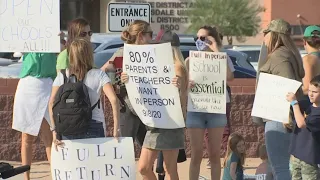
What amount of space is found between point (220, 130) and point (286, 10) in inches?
1511

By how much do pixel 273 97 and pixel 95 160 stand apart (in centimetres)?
164

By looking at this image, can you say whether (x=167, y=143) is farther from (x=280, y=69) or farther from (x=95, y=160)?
(x=280, y=69)

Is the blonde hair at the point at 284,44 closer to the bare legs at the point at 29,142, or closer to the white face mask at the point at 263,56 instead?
the white face mask at the point at 263,56

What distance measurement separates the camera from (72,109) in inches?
247

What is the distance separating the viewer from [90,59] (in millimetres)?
6465

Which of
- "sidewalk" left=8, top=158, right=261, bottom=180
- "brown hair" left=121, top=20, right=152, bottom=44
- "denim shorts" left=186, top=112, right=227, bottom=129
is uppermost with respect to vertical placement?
"brown hair" left=121, top=20, right=152, bottom=44

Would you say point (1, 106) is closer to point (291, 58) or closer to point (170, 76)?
point (170, 76)

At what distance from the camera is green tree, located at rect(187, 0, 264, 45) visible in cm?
4275

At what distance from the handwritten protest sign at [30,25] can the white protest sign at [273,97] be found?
2.09m

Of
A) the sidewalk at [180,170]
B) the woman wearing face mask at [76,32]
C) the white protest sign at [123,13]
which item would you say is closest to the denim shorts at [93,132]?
the woman wearing face mask at [76,32]

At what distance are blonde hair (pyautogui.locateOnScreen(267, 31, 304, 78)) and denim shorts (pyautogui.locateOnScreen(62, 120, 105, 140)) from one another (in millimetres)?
1650

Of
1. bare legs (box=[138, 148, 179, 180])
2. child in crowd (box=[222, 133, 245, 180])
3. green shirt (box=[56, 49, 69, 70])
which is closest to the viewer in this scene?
bare legs (box=[138, 148, 179, 180])

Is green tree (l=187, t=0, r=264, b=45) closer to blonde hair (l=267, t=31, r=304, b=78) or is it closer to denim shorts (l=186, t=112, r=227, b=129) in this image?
denim shorts (l=186, t=112, r=227, b=129)

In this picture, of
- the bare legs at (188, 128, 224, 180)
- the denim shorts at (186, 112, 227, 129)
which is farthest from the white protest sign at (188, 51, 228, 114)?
the bare legs at (188, 128, 224, 180)
